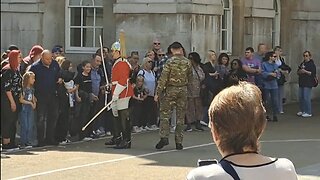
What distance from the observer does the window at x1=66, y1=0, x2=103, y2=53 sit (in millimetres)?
20438

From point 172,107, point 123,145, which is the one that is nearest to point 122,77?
point 172,107

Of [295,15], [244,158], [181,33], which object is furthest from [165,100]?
[295,15]

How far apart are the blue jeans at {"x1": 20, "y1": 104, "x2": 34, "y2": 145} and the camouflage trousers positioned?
218 cm

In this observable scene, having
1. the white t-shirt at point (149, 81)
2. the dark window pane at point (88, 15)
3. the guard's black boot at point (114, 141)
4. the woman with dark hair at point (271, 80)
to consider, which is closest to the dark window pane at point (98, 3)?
the dark window pane at point (88, 15)

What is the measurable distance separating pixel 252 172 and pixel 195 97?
513 inches

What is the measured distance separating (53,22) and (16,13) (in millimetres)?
942

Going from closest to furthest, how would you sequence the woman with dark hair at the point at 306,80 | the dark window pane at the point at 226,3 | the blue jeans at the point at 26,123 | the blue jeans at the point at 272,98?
the blue jeans at the point at 26,123, the blue jeans at the point at 272,98, the woman with dark hair at the point at 306,80, the dark window pane at the point at 226,3

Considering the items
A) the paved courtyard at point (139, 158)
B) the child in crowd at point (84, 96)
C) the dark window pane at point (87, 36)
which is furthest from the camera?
the dark window pane at point (87, 36)

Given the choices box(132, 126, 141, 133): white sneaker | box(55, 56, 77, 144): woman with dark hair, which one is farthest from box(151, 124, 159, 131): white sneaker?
box(55, 56, 77, 144): woman with dark hair

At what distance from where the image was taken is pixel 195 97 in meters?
16.2

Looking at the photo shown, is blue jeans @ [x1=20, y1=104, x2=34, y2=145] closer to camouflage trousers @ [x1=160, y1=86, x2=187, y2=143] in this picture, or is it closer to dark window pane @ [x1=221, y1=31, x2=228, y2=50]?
camouflage trousers @ [x1=160, y1=86, x2=187, y2=143]

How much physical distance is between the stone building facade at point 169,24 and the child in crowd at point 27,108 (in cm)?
581

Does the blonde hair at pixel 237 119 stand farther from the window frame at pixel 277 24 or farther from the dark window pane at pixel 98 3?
the window frame at pixel 277 24

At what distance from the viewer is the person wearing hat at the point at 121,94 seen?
13062mm
